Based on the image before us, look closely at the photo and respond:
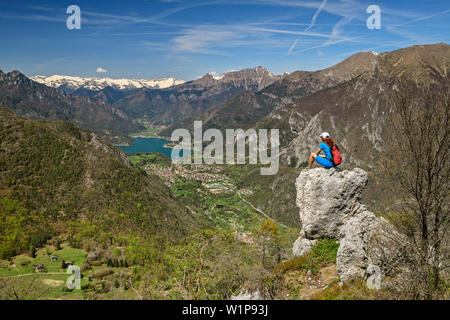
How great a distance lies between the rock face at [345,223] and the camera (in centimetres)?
1270

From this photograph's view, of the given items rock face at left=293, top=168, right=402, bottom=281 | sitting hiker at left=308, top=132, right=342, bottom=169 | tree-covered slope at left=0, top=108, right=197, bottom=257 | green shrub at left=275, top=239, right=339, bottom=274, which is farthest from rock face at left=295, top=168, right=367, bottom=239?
tree-covered slope at left=0, top=108, right=197, bottom=257

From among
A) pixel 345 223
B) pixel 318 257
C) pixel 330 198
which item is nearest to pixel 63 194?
pixel 318 257

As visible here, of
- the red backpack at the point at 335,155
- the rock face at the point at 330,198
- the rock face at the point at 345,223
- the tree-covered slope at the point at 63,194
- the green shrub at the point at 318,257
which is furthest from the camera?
the tree-covered slope at the point at 63,194

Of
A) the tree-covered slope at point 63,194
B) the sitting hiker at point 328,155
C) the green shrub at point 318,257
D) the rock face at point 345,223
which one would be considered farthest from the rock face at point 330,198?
the tree-covered slope at point 63,194

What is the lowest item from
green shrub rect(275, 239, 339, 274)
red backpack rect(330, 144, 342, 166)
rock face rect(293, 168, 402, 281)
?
green shrub rect(275, 239, 339, 274)

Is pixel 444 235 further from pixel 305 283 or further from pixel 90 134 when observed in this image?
pixel 90 134

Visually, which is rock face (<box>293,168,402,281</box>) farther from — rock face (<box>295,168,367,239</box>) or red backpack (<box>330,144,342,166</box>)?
red backpack (<box>330,144,342,166</box>)

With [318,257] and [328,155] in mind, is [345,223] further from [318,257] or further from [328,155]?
[328,155]

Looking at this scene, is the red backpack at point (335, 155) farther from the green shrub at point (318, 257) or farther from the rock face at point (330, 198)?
the green shrub at point (318, 257)

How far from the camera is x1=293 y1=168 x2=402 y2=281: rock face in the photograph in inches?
500

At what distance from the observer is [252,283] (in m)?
14.3

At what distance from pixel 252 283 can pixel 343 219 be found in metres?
7.17

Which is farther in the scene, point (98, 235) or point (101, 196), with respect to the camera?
point (101, 196)

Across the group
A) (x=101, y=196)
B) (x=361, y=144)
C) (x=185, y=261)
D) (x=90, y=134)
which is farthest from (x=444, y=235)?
(x=361, y=144)
